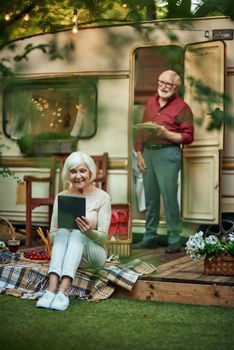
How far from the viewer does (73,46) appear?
0.95 m

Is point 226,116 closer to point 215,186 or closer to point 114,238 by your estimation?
point 114,238

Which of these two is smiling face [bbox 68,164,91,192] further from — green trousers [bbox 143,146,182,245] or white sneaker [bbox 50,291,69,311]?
green trousers [bbox 143,146,182,245]

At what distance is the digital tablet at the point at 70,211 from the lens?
11.9 feet

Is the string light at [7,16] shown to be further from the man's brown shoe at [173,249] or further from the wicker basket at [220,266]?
the man's brown shoe at [173,249]

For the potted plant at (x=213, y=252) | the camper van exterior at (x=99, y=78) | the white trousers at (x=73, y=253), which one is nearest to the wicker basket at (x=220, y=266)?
the potted plant at (x=213, y=252)

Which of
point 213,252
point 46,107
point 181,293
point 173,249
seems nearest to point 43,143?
point 46,107

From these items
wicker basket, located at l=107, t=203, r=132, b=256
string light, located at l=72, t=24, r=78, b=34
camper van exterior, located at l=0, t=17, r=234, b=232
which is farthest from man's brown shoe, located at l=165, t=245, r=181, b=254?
string light, located at l=72, t=24, r=78, b=34

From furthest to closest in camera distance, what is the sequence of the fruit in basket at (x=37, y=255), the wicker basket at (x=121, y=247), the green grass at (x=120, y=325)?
the wicker basket at (x=121, y=247) → the fruit in basket at (x=37, y=255) → the green grass at (x=120, y=325)

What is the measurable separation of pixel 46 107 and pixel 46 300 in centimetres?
306

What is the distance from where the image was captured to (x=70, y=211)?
149 inches

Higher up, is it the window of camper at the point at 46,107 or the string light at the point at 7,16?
the string light at the point at 7,16

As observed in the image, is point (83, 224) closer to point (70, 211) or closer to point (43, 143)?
point (70, 211)

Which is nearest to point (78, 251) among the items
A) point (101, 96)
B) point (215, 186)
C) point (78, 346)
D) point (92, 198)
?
point (92, 198)

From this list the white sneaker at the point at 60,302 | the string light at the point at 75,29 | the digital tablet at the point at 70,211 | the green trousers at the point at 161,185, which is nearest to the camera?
the string light at the point at 75,29
